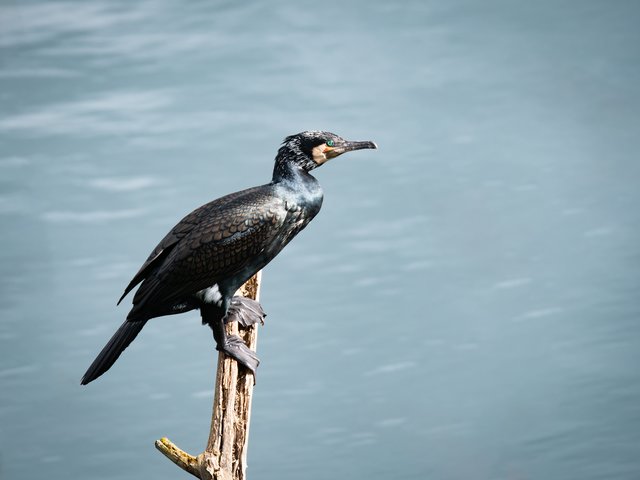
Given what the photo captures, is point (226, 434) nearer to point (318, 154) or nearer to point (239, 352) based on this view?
point (239, 352)

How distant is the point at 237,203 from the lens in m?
3.82

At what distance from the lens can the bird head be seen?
3910mm

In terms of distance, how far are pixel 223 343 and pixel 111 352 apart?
1.43ft

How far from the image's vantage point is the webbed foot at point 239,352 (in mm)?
3938

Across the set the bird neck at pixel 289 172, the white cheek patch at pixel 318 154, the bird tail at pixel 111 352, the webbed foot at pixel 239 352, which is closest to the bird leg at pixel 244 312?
the webbed foot at pixel 239 352

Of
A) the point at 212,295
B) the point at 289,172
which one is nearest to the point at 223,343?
the point at 212,295

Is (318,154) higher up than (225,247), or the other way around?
(318,154)

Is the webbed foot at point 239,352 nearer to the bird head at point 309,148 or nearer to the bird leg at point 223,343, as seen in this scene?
the bird leg at point 223,343

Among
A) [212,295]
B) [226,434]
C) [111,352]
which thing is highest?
[212,295]

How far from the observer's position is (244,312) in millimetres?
4152

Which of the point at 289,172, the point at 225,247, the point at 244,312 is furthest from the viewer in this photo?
the point at 244,312

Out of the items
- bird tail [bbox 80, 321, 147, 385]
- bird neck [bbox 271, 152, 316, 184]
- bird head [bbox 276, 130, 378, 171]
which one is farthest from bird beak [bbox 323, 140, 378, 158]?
bird tail [bbox 80, 321, 147, 385]

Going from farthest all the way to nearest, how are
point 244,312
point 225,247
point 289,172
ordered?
point 244,312, point 289,172, point 225,247

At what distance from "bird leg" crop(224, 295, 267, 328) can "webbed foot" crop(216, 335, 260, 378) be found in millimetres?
116
